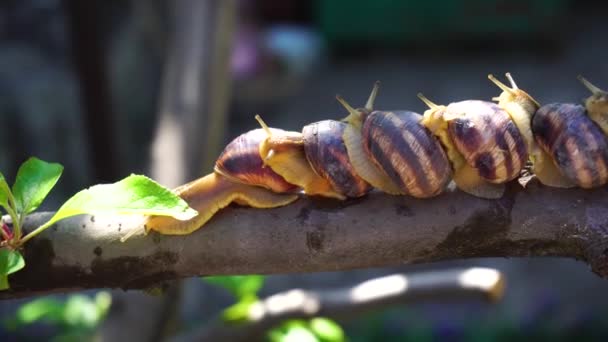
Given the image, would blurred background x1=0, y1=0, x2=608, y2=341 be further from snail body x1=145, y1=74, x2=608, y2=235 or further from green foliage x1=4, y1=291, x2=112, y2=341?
snail body x1=145, y1=74, x2=608, y2=235

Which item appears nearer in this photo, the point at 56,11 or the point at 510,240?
the point at 510,240

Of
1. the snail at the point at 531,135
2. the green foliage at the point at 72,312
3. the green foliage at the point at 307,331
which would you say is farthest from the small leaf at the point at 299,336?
the snail at the point at 531,135

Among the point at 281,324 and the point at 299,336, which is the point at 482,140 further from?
the point at 281,324

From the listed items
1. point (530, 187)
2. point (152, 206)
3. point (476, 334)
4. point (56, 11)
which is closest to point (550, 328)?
point (476, 334)

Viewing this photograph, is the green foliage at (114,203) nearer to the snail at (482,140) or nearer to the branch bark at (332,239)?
the branch bark at (332,239)

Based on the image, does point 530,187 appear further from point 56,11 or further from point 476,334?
point 56,11

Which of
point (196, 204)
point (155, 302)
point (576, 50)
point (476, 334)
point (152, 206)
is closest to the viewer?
point (152, 206)

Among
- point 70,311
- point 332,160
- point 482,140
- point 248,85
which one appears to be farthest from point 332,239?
point 248,85
